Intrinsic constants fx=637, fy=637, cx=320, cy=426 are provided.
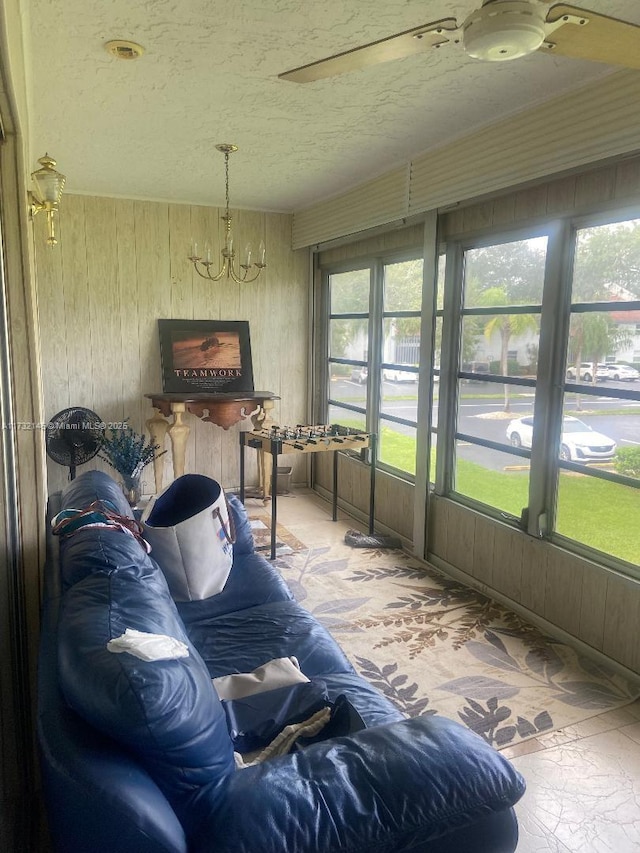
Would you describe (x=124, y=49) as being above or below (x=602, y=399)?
above

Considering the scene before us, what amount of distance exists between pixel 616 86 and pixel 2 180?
2338 mm

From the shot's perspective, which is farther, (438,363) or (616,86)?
(438,363)

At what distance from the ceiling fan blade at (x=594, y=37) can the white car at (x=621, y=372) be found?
1.48 m

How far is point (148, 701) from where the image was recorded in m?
1.11

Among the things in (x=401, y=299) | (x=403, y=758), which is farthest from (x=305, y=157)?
(x=403, y=758)

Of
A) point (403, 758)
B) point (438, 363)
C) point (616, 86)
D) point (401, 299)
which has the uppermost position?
point (616, 86)

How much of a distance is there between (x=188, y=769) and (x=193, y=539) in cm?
129

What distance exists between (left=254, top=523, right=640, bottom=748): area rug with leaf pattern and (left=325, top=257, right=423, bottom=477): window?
1.06m

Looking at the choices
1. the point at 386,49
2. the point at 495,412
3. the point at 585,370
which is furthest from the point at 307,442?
the point at 386,49

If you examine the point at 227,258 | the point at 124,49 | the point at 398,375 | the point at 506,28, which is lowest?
the point at 398,375

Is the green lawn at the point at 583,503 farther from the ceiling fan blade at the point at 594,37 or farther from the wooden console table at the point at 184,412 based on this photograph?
the wooden console table at the point at 184,412

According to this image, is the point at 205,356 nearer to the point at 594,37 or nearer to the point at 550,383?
the point at 550,383

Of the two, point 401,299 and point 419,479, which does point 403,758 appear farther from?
point 401,299

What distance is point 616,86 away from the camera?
101 inches
